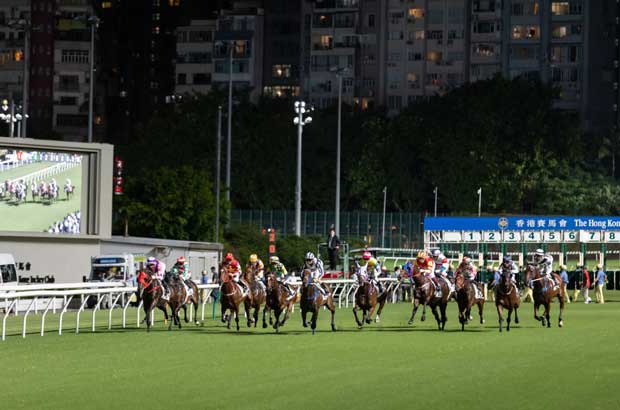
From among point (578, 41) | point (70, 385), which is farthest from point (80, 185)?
point (578, 41)

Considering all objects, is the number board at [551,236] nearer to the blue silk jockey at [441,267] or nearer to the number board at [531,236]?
the number board at [531,236]

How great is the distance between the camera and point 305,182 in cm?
11306

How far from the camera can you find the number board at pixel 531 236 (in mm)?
63062

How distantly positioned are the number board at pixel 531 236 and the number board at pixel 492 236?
113 cm

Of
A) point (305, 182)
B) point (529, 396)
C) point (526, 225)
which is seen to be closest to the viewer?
point (529, 396)

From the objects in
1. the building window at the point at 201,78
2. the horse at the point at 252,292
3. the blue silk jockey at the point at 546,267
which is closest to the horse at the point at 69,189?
the horse at the point at 252,292

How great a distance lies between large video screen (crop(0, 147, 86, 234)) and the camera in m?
48.2

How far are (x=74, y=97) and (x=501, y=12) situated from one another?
43.6 m

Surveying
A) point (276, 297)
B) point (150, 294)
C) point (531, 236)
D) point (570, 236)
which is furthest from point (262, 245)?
point (276, 297)

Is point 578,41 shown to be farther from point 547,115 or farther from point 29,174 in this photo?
point 29,174

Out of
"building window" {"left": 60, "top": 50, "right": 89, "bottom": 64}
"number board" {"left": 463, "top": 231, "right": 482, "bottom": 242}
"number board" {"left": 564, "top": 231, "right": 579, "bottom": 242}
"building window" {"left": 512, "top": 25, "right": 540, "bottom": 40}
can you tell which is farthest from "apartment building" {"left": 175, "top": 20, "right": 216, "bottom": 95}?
"number board" {"left": 463, "top": 231, "right": 482, "bottom": 242}

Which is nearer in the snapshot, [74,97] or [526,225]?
[526,225]

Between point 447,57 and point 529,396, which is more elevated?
point 447,57

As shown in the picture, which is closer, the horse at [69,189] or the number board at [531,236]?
the horse at [69,189]
